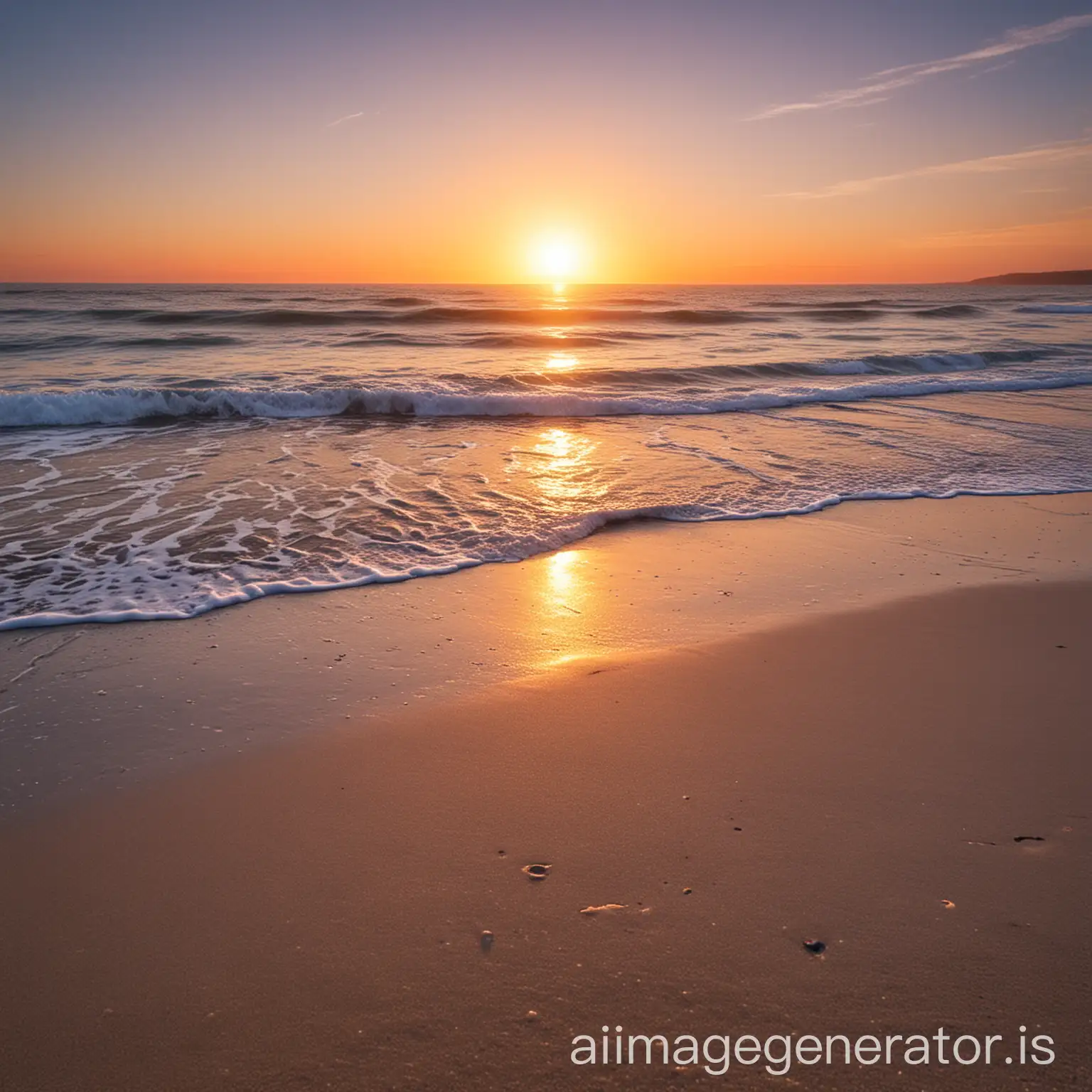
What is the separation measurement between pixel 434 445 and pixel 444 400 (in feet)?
11.1

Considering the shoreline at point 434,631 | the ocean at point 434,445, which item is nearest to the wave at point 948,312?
the ocean at point 434,445

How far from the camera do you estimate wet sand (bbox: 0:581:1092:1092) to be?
182 cm

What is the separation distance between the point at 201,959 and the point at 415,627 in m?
2.34

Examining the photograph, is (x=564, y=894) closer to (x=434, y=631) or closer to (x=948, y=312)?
(x=434, y=631)

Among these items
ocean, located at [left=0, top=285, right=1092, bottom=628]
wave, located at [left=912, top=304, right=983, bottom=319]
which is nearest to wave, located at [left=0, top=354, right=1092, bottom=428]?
ocean, located at [left=0, top=285, right=1092, bottom=628]

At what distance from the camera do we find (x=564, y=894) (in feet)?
7.47

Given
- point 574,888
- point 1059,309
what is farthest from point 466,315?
point 574,888

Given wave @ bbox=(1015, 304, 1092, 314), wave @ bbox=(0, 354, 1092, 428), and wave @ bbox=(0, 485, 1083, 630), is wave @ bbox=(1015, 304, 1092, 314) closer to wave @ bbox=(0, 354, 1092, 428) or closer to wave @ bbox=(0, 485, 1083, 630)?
wave @ bbox=(0, 354, 1092, 428)

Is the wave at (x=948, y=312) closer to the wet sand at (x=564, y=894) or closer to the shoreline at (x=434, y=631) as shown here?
the shoreline at (x=434, y=631)

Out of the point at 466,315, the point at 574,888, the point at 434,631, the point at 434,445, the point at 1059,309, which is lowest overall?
Result: the point at 574,888

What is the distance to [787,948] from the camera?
6.79ft

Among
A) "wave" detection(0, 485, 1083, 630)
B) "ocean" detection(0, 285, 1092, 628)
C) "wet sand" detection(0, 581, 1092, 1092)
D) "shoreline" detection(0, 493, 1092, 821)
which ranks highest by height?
"ocean" detection(0, 285, 1092, 628)

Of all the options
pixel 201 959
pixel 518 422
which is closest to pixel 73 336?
pixel 518 422

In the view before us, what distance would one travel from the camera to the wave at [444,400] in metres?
11.6
